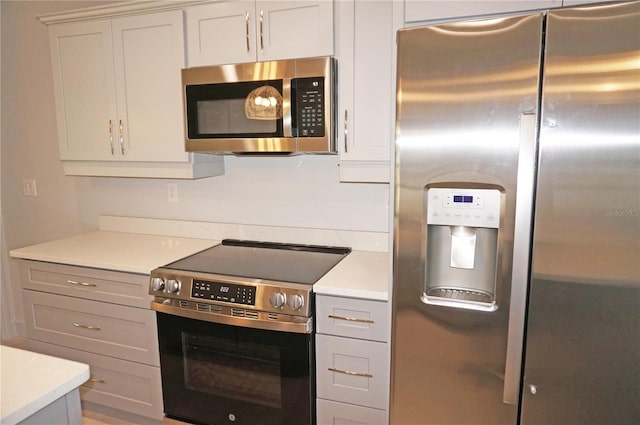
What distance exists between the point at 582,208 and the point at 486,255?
0.32 m

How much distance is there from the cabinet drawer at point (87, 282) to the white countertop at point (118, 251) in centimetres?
4

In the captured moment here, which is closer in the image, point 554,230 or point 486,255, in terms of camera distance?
point 554,230

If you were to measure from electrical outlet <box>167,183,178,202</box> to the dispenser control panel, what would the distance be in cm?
184

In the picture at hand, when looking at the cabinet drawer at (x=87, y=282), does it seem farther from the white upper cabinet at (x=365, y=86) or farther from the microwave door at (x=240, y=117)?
the white upper cabinet at (x=365, y=86)

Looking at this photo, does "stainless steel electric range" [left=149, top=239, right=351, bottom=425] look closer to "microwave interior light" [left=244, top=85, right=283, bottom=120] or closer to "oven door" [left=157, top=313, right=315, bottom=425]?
"oven door" [left=157, top=313, right=315, bottom=425]

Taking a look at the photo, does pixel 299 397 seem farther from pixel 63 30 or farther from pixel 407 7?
pixel 63 30

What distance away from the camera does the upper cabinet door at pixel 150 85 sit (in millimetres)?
2211

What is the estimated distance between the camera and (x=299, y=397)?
6.02ft

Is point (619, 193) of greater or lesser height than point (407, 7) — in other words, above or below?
below

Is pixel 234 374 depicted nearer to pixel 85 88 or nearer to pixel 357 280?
pixel 357 280

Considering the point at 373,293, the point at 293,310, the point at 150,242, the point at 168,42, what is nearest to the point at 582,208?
the point at 373,293

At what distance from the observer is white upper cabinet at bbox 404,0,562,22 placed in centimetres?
134

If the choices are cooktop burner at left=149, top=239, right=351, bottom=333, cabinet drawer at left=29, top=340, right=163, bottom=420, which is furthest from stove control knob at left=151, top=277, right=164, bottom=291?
cabinet drawer at left=29, top=340, right=163, bottom=420

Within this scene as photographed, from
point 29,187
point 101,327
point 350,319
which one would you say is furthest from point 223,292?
point 29,187
